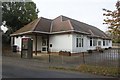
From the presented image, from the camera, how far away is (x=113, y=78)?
10.6 metres

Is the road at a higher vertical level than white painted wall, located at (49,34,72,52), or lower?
lower

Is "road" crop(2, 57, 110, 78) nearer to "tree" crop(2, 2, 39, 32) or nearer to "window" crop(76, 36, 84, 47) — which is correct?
"window" crop(76, 36, 84, 47)

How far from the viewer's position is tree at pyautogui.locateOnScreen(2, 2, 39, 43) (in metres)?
42.4

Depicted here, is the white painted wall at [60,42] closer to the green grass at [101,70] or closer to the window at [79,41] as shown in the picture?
the window at [79,41]

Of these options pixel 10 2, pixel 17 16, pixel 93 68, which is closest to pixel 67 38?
pixel 93 68

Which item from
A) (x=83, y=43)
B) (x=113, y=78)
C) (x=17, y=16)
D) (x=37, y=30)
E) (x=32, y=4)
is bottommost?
(x=113, y=78)

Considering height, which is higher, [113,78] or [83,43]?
[83,43]

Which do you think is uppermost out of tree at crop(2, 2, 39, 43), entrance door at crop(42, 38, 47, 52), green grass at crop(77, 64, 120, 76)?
tree at crop(2, 2, 39, 43)

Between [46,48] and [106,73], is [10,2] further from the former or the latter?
[106,73]

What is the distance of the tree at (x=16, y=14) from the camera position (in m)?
42.4

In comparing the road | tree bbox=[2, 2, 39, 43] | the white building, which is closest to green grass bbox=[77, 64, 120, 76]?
the road

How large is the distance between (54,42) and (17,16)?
17.5 meters

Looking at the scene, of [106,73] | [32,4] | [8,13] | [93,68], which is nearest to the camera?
[106,73]

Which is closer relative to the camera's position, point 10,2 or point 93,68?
point 93,68
